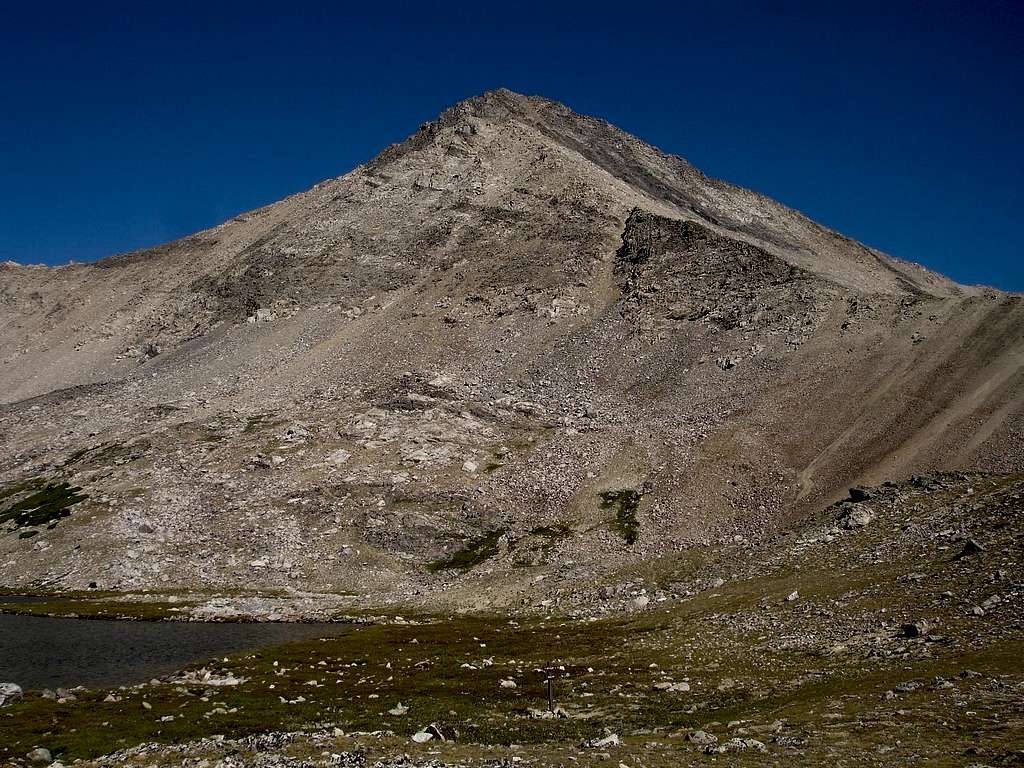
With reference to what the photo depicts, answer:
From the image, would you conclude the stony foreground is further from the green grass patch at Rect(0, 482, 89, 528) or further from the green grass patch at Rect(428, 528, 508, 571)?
the green grass patch at Rect(0, 482, 89, 528)

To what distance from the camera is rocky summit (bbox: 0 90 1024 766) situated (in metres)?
33.3

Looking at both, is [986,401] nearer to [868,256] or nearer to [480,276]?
[480,276]

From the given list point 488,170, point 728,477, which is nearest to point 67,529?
point 728,477

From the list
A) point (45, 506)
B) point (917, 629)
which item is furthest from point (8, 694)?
point (45, 506)

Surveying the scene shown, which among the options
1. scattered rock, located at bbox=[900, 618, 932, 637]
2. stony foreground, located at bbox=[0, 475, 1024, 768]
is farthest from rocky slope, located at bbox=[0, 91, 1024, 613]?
scattered rock, located at bbox=[900, 618, 932, 637]

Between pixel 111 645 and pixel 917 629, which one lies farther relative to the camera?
pixel 111 645

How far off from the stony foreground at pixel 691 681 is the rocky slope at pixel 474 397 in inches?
522

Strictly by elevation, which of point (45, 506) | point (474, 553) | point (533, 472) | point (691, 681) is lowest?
point (691, 681)

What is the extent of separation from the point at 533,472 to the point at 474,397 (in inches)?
881

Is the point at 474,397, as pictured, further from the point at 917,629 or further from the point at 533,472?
the point at 917,629

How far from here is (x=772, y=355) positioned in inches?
4006

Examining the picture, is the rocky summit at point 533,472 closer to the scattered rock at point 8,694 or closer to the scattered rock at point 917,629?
the scattered rock at point 917,629

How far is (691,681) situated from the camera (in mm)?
37344

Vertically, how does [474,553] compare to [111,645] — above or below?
above
